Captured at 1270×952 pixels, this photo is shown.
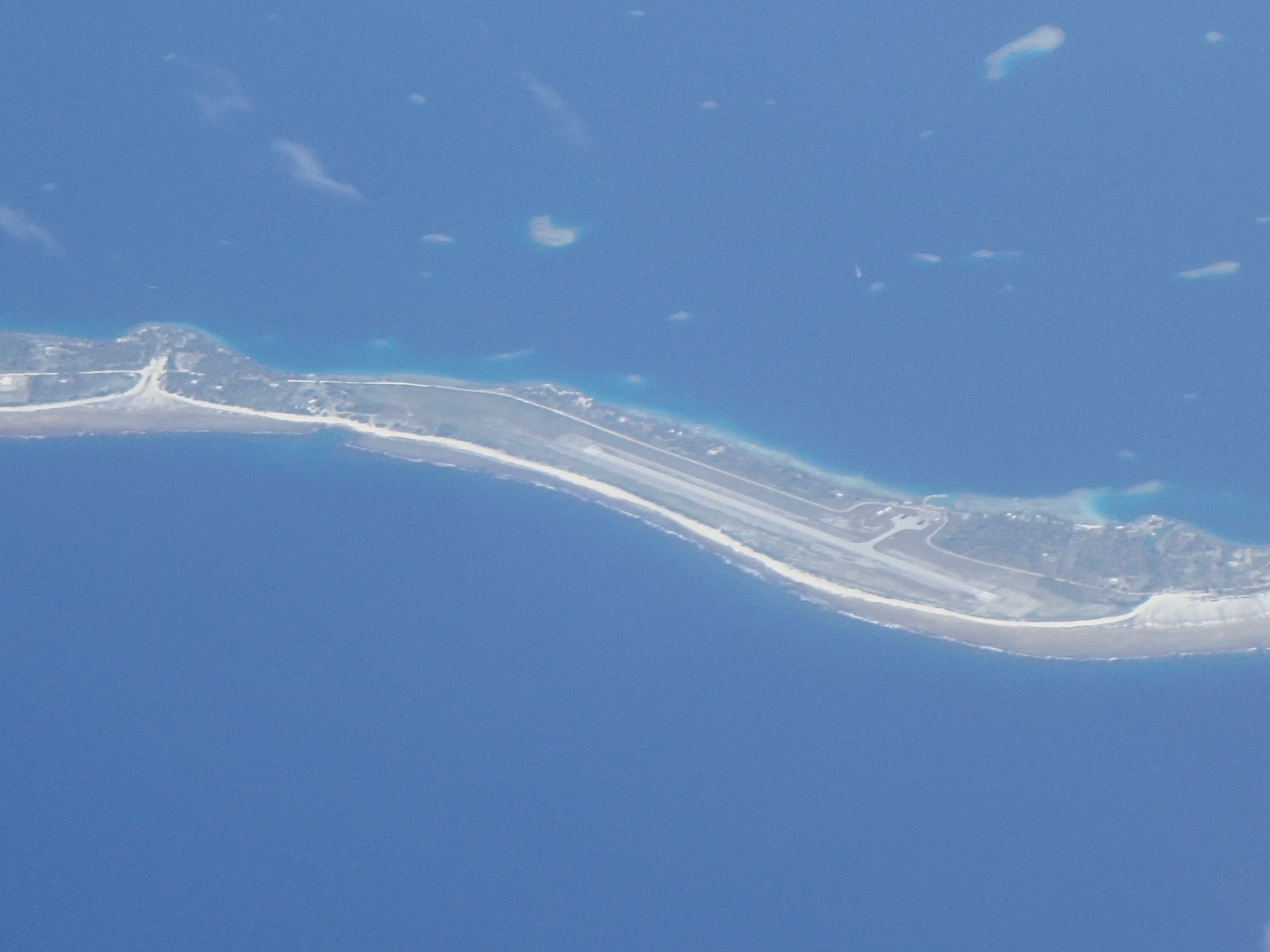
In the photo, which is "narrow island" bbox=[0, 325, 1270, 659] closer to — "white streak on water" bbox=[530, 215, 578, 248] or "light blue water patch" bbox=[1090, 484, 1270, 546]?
"light blue water patch" bbox=[1090, 484, 1270, 546]

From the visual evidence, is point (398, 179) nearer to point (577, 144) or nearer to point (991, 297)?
point (577, 144)

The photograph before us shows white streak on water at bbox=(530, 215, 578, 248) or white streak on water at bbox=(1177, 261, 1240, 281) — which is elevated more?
white streak on water at bbox=(530, 215, 578, 248)

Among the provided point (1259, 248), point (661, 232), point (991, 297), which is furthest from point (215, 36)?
point (1259, 248)

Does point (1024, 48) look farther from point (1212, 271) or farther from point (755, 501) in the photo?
point (755, 501)

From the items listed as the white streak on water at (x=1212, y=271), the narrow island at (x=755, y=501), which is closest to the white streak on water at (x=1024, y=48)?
the white streak on water at (x=1212, y=271)

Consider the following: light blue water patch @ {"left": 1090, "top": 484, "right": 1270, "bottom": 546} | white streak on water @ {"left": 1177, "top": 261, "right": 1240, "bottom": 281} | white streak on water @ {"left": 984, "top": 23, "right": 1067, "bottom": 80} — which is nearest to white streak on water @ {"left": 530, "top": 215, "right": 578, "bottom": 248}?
white streak on water @ {"left": 984, "top": 23, "right": 1067, "bottom": 80}

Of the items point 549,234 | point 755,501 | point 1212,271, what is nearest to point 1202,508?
point 1212,271

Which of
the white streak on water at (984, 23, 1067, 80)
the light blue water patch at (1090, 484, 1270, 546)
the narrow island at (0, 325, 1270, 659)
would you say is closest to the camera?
the narrow island at (0, 325, 1270, 659)

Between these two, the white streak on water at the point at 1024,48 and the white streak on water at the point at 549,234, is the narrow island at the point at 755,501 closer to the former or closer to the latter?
the white streak on water at the point at 549,234
